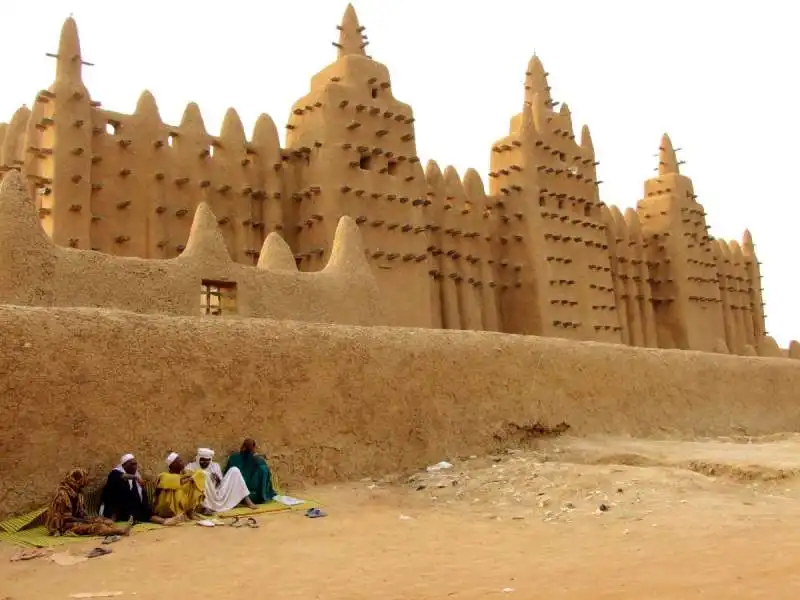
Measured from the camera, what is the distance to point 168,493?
807 cm

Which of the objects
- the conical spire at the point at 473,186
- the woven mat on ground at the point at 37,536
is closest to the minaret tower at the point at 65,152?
the woven mat on ground at the point at 37,536

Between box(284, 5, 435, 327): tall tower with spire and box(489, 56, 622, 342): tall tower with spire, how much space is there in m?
3.65

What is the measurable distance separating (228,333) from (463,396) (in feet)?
11.8

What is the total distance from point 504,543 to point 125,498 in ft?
11.9

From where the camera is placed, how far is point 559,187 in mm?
23953

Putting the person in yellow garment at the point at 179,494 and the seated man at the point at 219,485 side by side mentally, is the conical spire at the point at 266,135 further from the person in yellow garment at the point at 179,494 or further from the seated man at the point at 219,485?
the person in yellow garment at the point at 179,494

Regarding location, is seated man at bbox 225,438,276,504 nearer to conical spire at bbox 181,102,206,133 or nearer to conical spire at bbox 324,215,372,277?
conical spire at bbox 324,215,372,277

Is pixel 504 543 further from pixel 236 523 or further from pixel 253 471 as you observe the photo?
pixel 253 471

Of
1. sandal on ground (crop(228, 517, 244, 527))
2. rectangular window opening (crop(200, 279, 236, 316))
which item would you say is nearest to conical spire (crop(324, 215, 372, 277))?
rectangular window opening (crop(200, 279, 236, 316))

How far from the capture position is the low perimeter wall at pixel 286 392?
25.6ft

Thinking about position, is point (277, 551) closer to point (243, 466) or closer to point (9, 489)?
point (243, 466)

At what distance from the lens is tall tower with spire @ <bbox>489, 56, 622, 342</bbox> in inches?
894

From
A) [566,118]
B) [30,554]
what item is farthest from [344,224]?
[566,118]

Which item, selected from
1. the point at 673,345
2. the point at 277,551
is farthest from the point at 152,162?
the point at 673,345
